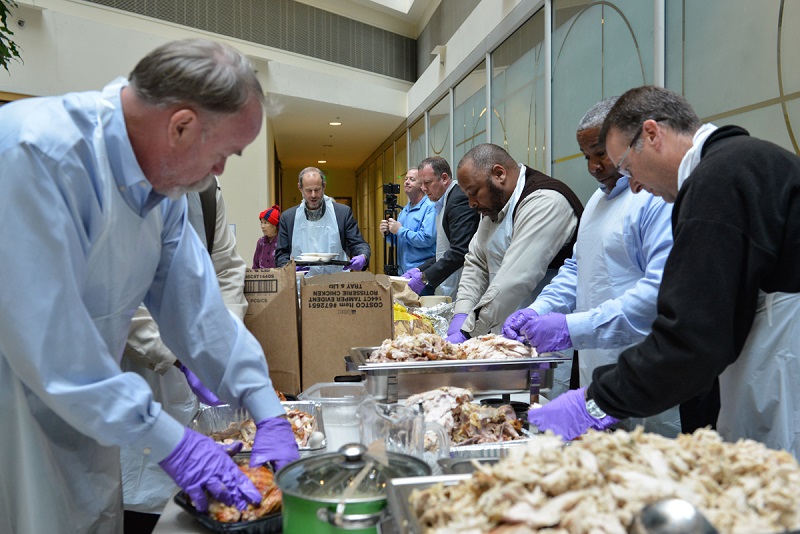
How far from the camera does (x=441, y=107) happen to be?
7141mm

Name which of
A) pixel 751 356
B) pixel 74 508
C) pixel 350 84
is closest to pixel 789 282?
pixel 751 356

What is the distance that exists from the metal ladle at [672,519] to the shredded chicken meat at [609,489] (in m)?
0.04

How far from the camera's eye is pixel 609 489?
71 cm

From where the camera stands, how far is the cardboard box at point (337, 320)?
208 centimetres

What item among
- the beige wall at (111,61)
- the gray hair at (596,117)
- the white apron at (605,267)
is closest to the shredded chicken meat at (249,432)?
the white apron at (605,267)

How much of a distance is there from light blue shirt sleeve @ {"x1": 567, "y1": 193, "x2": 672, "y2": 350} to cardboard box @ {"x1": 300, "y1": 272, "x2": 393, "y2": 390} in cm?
67

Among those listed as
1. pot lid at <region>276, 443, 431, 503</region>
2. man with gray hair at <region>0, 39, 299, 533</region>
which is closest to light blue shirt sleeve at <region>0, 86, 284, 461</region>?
man with gray hair at <region>0, 39, 299, 533</region>

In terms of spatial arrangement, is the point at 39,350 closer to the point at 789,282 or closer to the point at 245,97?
the point at 245,97

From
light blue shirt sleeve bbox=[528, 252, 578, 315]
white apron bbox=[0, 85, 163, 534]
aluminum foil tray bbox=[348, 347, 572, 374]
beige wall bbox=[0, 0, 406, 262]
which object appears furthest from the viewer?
beige wall bbox=[0, 0, 406, 262]

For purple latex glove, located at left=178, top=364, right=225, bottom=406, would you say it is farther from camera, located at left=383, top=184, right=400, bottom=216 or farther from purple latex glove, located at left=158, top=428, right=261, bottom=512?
camera, located at left=383, top=184, right=400, bottom=216

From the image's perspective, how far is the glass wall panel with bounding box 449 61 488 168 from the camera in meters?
5.48

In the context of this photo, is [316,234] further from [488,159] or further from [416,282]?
[488,159]

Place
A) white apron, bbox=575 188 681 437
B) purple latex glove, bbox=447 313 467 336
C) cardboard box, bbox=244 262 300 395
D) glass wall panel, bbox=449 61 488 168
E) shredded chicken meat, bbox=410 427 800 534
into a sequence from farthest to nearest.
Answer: glass wall panel, bbox=449 61 488 168
purple latex glove, bbox=447 313 467 336
cardboard box, bbox=244 262 300 395
white apron, bbox=575 188 681 437
shredded chicken meat, bbox=410 427 800 534

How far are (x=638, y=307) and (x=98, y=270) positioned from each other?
1353mm
